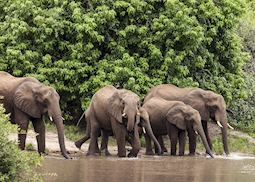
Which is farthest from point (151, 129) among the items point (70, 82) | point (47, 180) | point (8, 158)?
point (8, 158)

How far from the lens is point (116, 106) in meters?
20.6

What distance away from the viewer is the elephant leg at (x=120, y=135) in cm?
2034

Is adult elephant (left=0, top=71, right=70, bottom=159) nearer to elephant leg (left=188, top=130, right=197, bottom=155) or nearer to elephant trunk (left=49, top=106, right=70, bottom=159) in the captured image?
elephant trunk (left=49, top=106, right=70, bottom=159)

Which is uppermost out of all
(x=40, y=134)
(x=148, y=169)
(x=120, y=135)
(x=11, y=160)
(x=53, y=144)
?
(x=11, y=160)

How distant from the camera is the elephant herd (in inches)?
779

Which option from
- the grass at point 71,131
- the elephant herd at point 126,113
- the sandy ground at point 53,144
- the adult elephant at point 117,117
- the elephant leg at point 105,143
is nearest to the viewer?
the elephant herd at point 126,113

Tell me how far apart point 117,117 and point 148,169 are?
3.45 metres

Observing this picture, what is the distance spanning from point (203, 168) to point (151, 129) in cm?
436

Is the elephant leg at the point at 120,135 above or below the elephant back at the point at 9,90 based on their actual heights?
below

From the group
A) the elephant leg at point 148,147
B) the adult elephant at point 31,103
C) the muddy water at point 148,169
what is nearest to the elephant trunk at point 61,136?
the adult elephant at point 31,103

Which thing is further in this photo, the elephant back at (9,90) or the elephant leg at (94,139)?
the elephant leg at (94,139)

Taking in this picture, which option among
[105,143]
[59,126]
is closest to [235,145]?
[105,143]

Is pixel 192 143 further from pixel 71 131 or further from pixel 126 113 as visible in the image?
pixel 71 131

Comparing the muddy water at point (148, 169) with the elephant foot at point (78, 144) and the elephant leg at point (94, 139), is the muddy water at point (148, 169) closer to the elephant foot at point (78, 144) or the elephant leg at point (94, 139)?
the elephant leg at point (94, 139)
